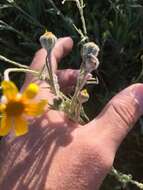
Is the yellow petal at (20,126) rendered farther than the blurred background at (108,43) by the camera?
No

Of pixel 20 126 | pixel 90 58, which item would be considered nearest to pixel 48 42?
pixel 90 58

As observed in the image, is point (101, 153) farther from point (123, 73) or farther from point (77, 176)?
point (123, 73)

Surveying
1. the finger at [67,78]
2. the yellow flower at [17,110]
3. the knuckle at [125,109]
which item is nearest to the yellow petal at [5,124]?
→ the yellow flower at [17,110]

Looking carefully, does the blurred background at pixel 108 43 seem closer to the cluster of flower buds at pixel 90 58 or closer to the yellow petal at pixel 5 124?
the cluster of flower buds at pixel 90 58

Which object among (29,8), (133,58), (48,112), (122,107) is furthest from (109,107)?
(29,8)

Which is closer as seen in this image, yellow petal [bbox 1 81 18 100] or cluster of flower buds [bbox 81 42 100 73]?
yellow petal [bbox 1 81 18 100]

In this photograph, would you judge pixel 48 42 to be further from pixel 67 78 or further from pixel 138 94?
pixel 67 78

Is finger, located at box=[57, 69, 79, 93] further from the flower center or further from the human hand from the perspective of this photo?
the flower center

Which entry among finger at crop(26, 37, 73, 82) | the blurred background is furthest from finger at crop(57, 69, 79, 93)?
the blurred background
